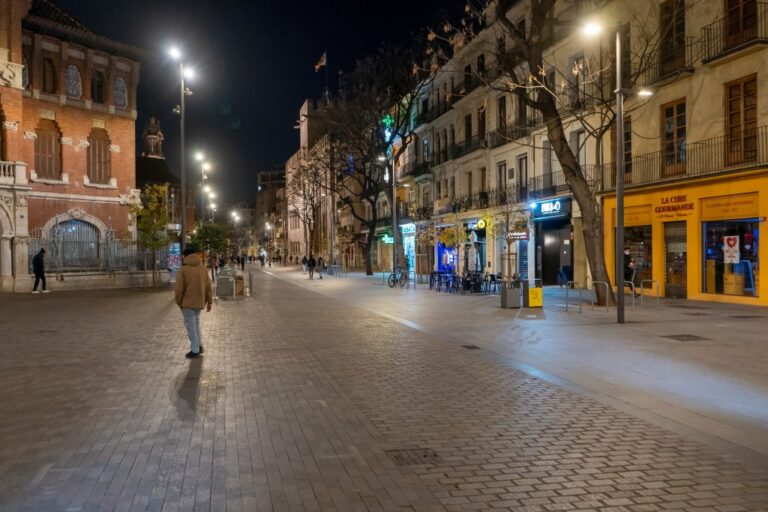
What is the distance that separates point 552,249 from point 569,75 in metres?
8.61

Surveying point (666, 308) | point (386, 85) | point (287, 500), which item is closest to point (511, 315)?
point (666, 308)

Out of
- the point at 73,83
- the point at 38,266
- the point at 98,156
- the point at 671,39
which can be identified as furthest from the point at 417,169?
the point at 38,266

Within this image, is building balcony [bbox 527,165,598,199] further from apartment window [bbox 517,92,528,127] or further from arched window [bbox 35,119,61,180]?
arched window [bbox 35,119,61,180]

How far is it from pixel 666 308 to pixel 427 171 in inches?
1141

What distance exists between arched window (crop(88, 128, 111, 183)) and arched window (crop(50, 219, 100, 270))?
2.84 meters

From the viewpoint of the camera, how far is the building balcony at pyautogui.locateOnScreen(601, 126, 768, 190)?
19875 millimetres

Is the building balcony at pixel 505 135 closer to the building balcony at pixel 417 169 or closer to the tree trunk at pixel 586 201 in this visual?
the building balcony at pixel 417 169

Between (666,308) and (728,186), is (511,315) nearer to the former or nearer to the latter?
(666,308)

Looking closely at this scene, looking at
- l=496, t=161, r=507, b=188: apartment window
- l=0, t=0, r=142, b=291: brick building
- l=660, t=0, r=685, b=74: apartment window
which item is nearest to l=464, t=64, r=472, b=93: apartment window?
l=496, t=161, r=507, b=188: apartment window

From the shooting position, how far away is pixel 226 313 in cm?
1916

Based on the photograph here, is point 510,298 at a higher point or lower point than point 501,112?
lower

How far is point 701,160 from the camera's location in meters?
21.8

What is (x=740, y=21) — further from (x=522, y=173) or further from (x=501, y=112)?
(x=501, y=112)

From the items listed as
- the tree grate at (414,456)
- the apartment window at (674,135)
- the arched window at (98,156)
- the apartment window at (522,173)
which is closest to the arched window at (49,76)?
the arched window at (98,156)
